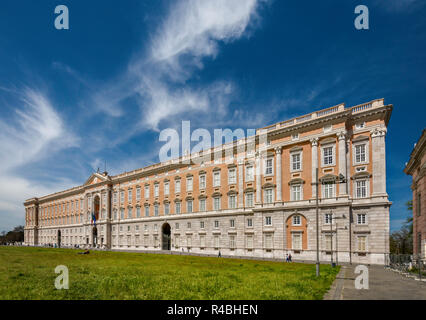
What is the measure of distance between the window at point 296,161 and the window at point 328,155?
142 inches

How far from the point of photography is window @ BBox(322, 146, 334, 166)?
42.1 meters

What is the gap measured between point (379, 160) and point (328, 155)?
628 cm

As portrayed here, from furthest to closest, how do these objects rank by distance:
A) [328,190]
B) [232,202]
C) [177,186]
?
[177,186] < [232,202] < [328,190]

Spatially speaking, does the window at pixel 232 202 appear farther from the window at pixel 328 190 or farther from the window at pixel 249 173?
the window at pixel 328 190

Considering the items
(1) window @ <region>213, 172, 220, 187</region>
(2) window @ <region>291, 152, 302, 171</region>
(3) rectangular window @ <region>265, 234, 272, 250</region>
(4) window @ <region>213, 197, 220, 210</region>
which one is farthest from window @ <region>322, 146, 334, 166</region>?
(4) window @ <region>213, 197, 220, 210</region>

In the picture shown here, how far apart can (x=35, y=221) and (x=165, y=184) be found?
87165 mm

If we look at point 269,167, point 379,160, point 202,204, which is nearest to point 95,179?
point 202,204

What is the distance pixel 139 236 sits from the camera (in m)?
72.9

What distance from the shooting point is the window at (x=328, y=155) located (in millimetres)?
42062

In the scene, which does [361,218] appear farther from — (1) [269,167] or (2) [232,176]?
(2) [232,176]

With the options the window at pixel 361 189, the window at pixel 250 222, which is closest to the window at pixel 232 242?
the window at pixel 250 222

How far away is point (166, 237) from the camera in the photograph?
66.5 m

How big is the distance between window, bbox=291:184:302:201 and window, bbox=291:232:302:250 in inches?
193
